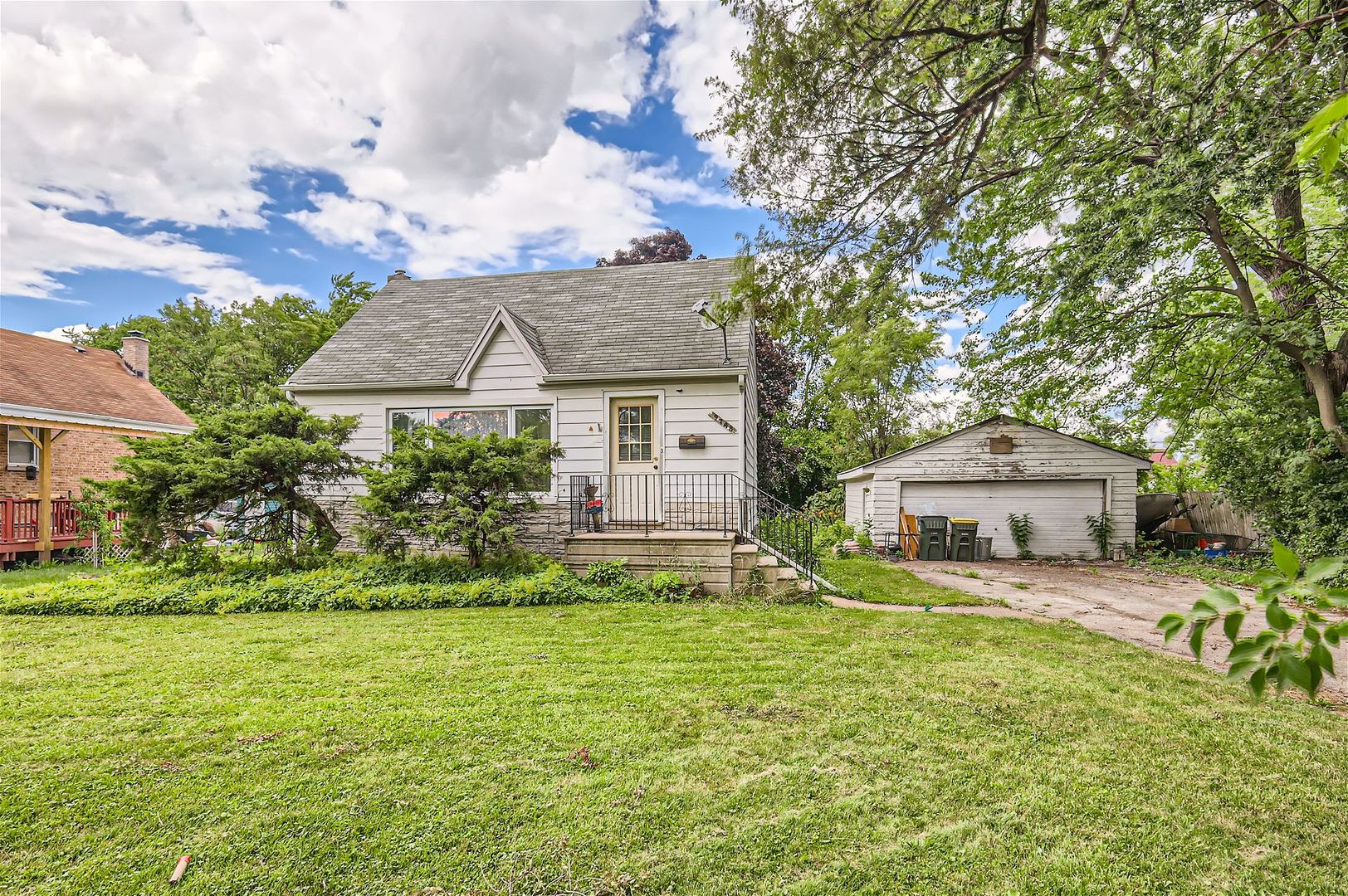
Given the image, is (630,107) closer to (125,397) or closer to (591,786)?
(591,786)

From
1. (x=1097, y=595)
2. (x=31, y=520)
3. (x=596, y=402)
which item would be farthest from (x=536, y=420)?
(x=31, y=520)

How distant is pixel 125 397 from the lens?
13930 millimetres

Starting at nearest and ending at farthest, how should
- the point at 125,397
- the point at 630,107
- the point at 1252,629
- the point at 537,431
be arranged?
the point at 1252,629 → the point at 537,431 → the point at 630,107 → the point at 125,397

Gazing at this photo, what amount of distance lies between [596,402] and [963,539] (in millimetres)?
8764

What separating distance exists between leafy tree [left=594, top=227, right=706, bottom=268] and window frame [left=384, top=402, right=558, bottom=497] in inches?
548

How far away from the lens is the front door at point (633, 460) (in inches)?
375

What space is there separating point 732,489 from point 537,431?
3.62 m

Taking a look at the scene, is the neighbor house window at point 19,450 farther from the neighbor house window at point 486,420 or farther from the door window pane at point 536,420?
the door window pane at point 536,420

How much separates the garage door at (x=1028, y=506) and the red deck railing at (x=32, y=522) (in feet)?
54.0

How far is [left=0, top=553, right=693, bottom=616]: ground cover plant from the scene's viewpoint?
6773 mm

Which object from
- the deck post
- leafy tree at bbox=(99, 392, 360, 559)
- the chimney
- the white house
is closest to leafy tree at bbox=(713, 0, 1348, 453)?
the white house

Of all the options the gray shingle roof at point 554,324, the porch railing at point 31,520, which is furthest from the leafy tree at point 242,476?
the porch railing at point 31,520

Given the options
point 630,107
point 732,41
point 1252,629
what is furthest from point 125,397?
point 1252,629

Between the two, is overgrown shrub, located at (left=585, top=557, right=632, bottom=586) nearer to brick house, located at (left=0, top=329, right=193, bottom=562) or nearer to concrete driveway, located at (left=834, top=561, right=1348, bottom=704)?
concrete driveway, located at (left=834, top=561, right=1348, bottom=704)
